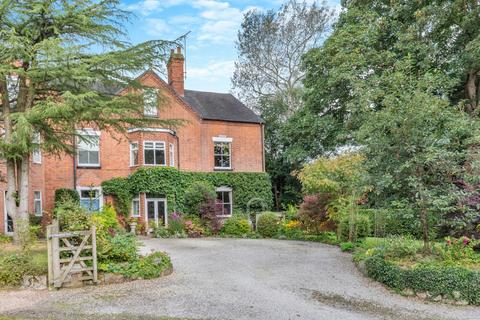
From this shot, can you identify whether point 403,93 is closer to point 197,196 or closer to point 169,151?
point 197,196

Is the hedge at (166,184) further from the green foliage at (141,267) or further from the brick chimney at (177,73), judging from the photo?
the green foliage at (141,267)

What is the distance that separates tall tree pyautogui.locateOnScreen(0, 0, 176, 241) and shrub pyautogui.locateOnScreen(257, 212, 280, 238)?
8.51 metres

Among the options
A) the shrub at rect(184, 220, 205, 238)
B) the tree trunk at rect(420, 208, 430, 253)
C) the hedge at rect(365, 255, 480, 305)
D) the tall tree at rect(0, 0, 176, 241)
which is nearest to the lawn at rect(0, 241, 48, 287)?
the tall tree at rect(0, 0, 176, 241)

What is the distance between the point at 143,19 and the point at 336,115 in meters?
12.7

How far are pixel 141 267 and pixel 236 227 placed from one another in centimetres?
1059

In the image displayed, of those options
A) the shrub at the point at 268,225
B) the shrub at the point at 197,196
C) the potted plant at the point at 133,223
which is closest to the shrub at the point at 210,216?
the shrub at the point at 197,196

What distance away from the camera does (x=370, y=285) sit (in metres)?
8.66

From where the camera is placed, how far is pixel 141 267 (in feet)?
30.2

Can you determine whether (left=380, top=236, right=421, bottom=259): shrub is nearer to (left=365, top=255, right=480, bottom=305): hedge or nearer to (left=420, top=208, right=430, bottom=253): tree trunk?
(left=420, top=208, right=430, bottom=253): tree trunk

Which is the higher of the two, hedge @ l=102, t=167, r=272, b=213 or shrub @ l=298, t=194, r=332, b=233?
hedge @ l=102, t=167, r=272, b=213

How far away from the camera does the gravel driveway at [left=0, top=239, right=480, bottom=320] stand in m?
6.58

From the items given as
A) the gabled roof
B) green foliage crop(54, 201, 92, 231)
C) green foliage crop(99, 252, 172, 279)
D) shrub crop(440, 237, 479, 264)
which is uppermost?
the gabled roof

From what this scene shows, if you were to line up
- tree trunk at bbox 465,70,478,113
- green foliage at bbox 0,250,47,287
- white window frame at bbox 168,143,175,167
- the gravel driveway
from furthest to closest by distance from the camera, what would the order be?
white window frame at bbox 168,143,175,167 < tree trunk at bbox 465,70,478,113 < green foliage at bbox 0,250,47,287 < the gravel driveway

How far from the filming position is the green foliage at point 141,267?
8969mm
